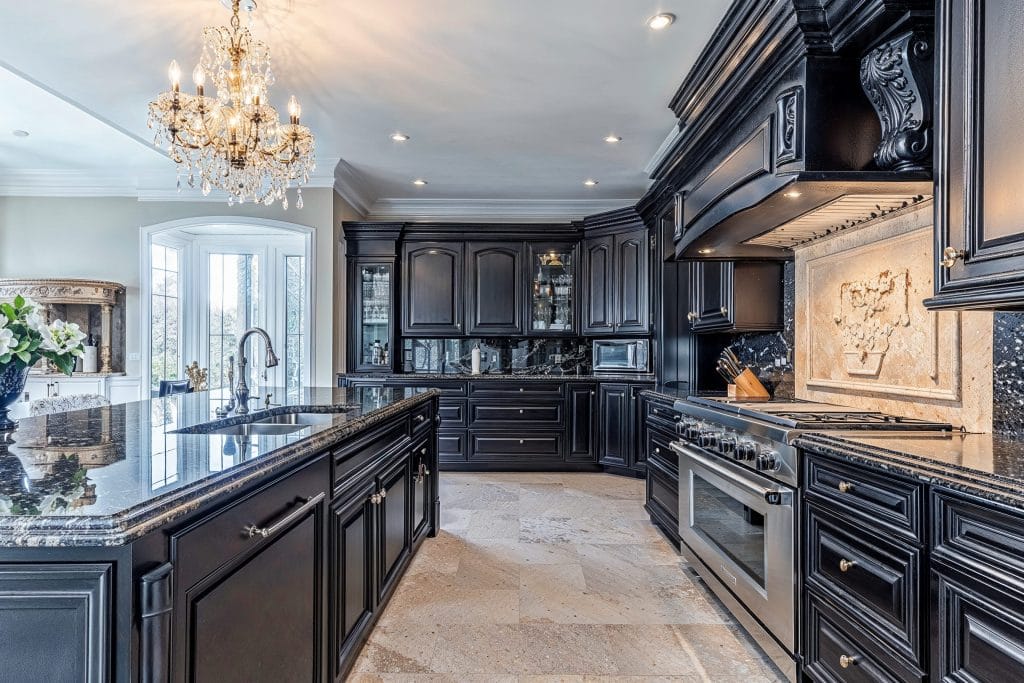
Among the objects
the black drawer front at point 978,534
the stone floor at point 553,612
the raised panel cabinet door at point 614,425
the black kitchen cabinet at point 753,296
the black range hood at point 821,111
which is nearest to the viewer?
the black drawer front at point 978,534

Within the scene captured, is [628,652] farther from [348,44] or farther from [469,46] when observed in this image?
[348,44]

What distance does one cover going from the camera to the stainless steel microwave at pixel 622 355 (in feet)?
17.6

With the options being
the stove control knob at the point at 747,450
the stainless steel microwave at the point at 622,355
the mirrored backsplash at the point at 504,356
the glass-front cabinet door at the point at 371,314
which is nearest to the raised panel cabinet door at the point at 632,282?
the stainless steel microwave at the point at 622,355

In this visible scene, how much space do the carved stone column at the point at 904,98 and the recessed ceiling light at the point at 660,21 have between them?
117 centimetres

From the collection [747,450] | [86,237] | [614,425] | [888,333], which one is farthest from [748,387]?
[86,237]

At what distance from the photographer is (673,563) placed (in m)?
3.06

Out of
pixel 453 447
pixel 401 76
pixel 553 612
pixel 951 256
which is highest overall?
pixel 401 76

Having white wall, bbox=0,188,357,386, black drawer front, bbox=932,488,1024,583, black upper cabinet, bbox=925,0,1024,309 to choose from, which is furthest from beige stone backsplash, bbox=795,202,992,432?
white wall, bbox=0,188,357,386

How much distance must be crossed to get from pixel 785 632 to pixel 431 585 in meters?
1.56

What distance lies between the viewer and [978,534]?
123 centimetres

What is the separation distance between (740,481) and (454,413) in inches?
135

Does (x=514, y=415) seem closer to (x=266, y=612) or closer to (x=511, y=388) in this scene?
(x=511, y=388)

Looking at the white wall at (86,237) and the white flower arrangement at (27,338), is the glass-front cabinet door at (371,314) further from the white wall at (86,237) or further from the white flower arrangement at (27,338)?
the white flower arrangement at (27,338)

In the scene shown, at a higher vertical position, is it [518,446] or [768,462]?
[768,462]
